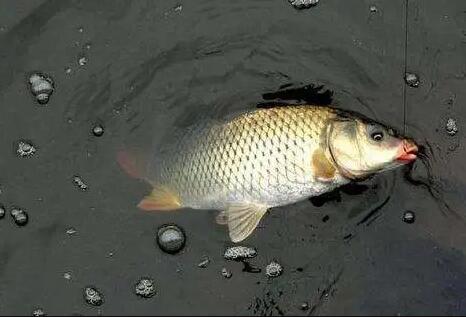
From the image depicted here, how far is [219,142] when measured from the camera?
299 centimetres

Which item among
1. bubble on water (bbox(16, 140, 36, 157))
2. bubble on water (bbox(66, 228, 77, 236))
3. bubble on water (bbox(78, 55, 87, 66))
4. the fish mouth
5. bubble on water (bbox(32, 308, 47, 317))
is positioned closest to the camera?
the fish mouth

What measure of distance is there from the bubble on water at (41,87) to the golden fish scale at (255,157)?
2.80 feet

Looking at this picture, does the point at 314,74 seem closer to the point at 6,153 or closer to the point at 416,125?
the point at 416,125

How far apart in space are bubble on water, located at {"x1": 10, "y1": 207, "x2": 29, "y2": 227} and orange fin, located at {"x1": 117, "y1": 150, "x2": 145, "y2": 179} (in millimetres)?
521

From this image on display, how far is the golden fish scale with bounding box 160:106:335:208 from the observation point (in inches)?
116

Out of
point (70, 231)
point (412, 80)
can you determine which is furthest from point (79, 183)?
point (412, 80)

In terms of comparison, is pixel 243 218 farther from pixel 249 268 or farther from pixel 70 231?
pixel 70 231

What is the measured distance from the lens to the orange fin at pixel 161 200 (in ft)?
10.1

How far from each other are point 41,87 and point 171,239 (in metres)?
1.04

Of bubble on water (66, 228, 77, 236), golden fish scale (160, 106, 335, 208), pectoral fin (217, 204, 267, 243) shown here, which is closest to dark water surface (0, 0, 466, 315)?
bubble on water (66, 228, 77, 236)

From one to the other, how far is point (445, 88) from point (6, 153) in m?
2.26

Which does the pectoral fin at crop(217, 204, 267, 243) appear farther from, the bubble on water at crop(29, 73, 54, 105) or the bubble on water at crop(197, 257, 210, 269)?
the bubble on water at crop(29, 73, 54, 105)

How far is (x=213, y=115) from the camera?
3346 mm

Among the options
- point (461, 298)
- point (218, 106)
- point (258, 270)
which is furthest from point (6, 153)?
point (461, 298)
